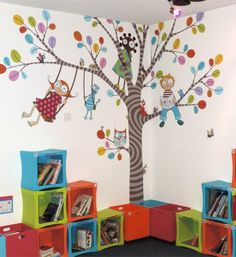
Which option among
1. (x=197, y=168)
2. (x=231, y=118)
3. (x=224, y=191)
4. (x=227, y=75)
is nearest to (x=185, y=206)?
(x=197, y=168)

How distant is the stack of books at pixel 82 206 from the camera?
3.97m

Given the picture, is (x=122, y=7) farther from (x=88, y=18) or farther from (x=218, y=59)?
(x=218, y=59)

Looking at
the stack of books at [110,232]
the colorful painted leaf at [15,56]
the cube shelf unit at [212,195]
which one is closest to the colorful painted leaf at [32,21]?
the colorful painted leaf at [15,56]

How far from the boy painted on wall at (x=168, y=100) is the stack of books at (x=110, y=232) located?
4.20 feet

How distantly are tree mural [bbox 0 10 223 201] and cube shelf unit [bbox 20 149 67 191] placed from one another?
35 centimetres

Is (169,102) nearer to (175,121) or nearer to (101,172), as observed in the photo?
(175,121)

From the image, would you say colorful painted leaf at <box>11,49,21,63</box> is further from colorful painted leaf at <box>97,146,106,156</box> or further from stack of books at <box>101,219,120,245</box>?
stack of books at <box>101,219,120,245</box>

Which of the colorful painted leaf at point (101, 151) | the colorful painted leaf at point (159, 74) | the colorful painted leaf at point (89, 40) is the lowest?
the colorful painted leaf at point (101, 151)

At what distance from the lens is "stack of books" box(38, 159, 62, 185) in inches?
146

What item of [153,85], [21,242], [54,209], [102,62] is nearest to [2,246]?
[21,242]

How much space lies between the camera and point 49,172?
376 cm

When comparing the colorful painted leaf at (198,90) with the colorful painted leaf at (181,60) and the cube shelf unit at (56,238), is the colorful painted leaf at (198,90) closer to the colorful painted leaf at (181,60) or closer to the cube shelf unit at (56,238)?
the colorful painted leaf at (181,60)

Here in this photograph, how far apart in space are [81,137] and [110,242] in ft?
3.76

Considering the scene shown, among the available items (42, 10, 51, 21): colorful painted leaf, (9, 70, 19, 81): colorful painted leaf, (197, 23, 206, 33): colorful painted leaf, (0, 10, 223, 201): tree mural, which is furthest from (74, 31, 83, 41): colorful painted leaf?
(197, 23, 206, 33): colorful painted leaf
